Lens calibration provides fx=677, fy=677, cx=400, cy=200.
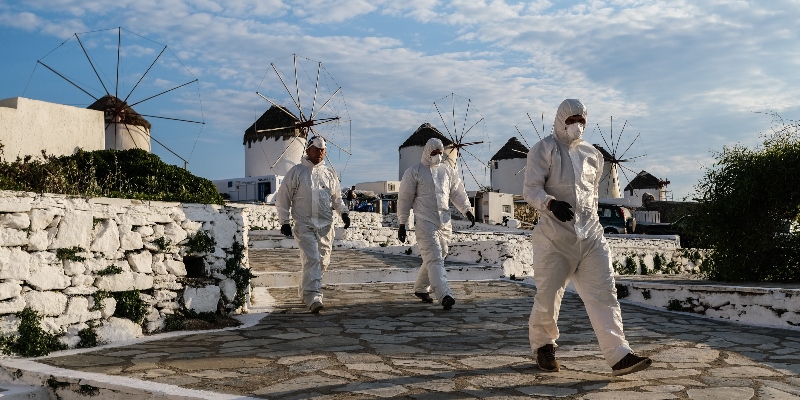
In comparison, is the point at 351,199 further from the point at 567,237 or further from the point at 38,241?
the point at 567,237

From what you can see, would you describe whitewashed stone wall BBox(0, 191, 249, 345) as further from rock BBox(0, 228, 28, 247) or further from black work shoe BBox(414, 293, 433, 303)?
black work shoe BBox(414, 293, 433, 303)

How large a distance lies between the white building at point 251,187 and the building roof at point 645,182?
117 ft

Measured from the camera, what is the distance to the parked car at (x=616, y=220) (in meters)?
26.4

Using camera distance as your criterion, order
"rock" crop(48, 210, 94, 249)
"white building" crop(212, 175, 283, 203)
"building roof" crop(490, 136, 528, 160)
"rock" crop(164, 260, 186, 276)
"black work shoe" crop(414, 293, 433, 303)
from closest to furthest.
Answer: "rock" crop(48, 210, 94, 249) → "rock" crop(164, 260, 186, 276) → "black work shoe" crop(414, 293, 433, 303) → "white building" crop(212, 175, 283, 203) → "building roof" crop(490, 136, 528, 160)

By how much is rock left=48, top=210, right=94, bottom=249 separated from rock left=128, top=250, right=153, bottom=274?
441 mm

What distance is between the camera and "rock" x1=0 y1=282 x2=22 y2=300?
4.73m

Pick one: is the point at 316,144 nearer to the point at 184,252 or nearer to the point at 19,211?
the point at 184,252

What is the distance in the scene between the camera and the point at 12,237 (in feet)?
15.8

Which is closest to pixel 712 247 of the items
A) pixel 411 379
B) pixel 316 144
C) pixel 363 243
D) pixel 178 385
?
pixel 316 144

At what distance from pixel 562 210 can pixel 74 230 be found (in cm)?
369

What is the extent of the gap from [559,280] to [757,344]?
2.19 metres

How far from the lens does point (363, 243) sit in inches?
696

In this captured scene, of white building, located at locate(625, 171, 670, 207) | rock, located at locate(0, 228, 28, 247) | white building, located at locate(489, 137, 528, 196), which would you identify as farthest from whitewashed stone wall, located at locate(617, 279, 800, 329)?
white building, located at locate(625, 171, 670, 207)

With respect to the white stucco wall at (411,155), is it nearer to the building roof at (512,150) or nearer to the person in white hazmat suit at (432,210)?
the building roof at (512,150)
